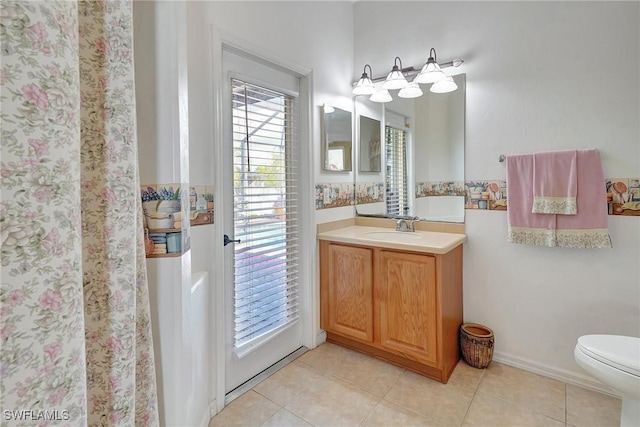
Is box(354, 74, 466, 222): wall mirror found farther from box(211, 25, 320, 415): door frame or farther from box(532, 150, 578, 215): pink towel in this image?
box(211, 25, 320, 415): door frame

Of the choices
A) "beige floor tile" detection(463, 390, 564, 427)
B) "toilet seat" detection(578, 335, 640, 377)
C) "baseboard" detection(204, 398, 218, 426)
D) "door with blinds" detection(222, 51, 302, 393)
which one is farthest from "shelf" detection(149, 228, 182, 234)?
"toilet seat" detection(578, 335, 640, 377)

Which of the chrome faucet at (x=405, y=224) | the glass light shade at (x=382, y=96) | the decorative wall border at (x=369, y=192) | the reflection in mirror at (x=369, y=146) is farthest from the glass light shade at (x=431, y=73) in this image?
the chrome faucet at (x=405, y=224)

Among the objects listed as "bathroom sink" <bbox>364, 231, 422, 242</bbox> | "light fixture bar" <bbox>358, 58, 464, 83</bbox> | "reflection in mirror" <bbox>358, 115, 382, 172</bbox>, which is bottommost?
"bathroom sink" <bbox>364, 231, 422, 242</bbox>

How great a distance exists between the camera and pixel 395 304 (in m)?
2.07

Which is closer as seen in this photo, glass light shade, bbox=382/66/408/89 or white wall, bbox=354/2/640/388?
white wall, bbox=354/2/640/388

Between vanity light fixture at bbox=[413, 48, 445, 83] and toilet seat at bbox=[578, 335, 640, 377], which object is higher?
vanity light fixture at bbox=[413, 48, 445, 83]

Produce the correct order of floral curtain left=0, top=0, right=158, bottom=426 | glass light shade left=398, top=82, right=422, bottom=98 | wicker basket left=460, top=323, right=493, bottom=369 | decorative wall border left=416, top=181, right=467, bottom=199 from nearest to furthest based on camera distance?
floral curtain left=0, top=0, right=158, bottom=426
wicker basket left=460, top=323, right=493, bottom=369
decorative wall border left=416, top=181, right=467, bottom=199
glass light shade left=398, top=82, right=422, bottom=98

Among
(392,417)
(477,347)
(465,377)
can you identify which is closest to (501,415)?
(465,377)

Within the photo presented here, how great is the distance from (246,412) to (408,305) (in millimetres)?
1156

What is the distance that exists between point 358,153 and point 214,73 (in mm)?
1496

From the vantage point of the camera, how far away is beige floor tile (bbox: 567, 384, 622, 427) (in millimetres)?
1622

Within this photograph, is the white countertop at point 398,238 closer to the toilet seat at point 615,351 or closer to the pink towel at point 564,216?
the pink towel at point 564,216

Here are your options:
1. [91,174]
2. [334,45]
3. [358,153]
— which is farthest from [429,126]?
[91,174]

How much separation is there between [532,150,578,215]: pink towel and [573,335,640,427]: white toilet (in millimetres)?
727
